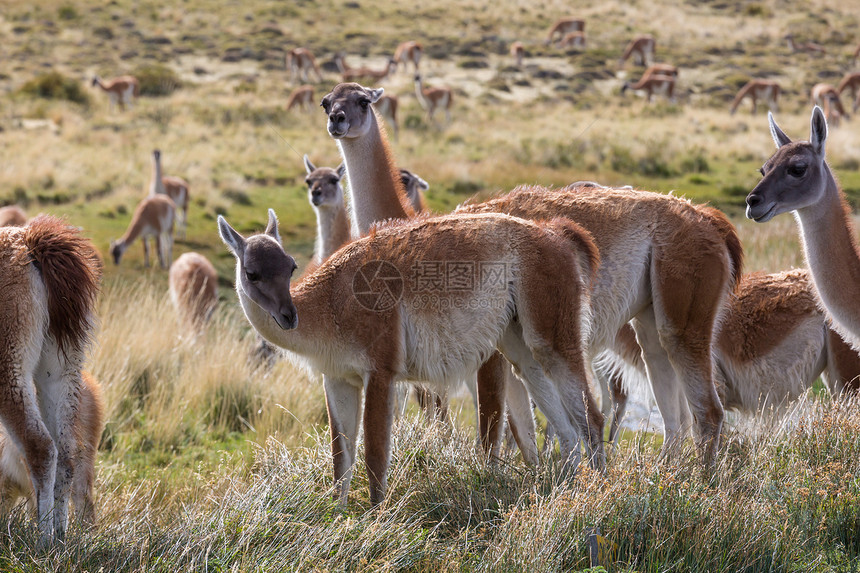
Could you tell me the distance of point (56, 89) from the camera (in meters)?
30.1

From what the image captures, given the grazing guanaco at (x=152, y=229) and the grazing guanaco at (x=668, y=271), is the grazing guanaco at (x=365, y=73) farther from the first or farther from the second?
the grazing guanaco at (x=668, y=271)

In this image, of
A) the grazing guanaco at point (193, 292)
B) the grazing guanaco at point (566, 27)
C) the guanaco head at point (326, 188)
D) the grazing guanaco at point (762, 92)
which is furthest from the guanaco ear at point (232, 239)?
the grazing guanaco at point (566, 27)

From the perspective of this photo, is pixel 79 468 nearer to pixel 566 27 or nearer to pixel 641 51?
pixel 641 51

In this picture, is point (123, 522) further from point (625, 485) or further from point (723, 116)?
point (723, 116)

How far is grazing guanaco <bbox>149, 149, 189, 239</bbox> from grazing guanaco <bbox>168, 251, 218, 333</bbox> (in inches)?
211

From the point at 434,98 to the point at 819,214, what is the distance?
24.7 m

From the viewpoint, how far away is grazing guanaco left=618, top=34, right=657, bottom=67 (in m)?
42.1

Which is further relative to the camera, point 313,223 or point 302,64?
point 302,64

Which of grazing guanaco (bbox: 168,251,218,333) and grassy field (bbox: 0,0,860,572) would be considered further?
grazing guanaco (bbox: 168,251,218,333)

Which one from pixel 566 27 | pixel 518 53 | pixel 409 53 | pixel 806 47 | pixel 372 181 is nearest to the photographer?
pixel 372 181

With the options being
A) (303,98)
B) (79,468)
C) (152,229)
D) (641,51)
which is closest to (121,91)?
(303,98)

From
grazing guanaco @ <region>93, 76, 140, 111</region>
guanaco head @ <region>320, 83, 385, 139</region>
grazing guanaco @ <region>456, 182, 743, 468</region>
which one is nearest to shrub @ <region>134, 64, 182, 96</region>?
grazing guanaco @ <region>93, 76, 140, 111</region>

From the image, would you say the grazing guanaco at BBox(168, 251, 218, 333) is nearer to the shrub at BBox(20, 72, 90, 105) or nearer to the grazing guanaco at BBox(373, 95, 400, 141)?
the grazing guanaco at BBox(373, 95, 400, 141)

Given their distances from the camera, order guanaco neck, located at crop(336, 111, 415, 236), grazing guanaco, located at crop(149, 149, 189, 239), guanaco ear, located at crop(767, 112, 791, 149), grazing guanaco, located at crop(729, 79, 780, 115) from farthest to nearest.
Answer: grazing guanaco, located at crop(729, 79, 780, 115), grazing guanaco, located at crop(149, 149, 189, 239), guanaco neck, located at crop(336, 111, 415, 236), guanaco ear, located at crop(767, 112, 791, 149)
